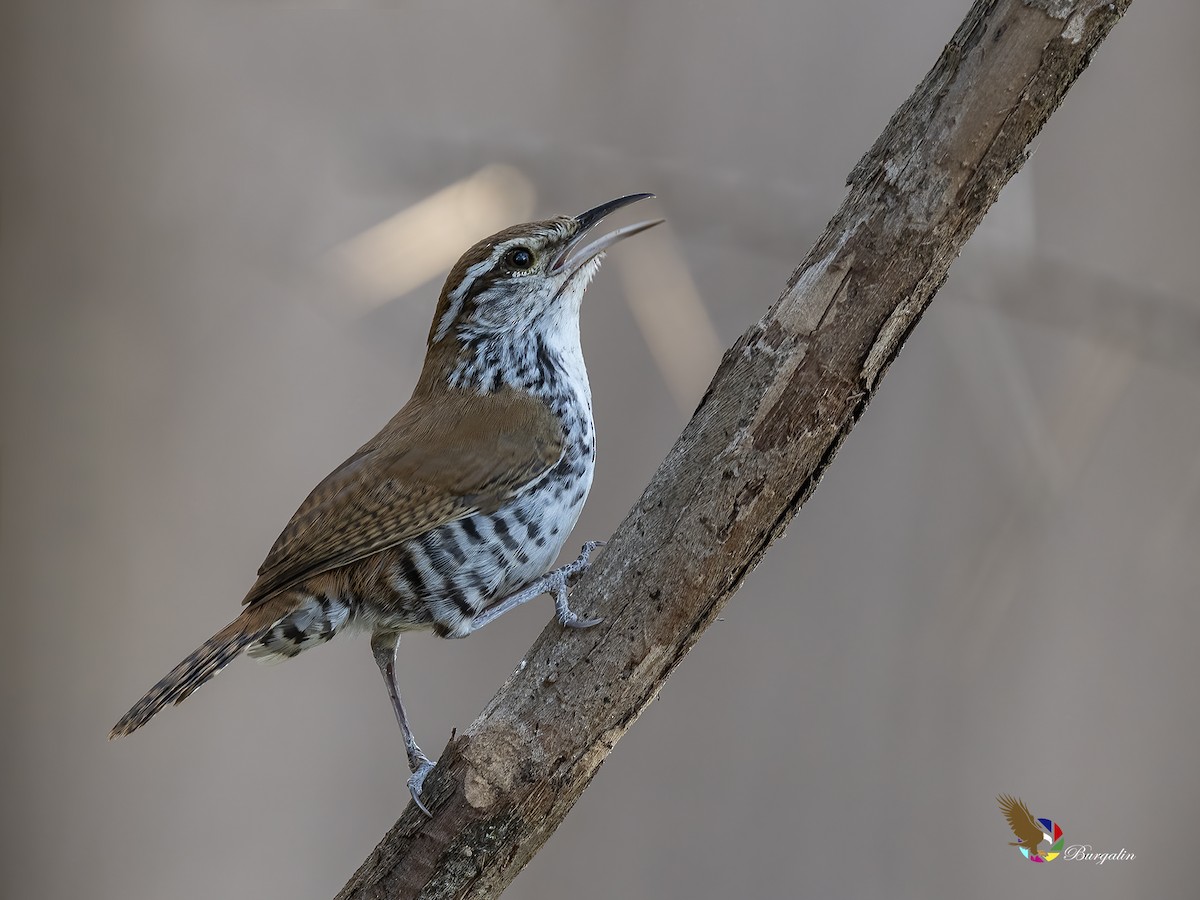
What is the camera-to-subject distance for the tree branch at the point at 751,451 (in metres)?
1.75

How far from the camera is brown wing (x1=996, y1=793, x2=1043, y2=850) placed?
368 cm

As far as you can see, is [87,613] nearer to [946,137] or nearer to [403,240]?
[403,240]

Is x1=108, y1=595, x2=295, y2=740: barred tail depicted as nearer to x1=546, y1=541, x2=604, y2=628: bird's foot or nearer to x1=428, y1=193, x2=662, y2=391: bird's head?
x1=546, y1=541, x2=604, y2=628: bird's foot

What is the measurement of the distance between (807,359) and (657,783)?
2.52m

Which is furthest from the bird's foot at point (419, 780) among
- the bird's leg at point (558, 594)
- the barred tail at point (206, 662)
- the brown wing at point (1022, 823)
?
the brown wing at point (1022, 823)

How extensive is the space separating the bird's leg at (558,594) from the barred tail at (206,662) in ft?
1.52

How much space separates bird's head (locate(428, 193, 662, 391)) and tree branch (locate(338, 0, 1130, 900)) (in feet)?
2.87

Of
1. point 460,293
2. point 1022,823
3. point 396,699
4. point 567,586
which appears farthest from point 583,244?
point 1022,823

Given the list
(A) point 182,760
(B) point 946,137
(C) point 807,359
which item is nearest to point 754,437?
(C) point 807,359

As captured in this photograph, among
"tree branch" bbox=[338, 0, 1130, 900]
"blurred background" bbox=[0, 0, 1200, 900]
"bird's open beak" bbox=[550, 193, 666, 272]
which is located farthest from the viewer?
"blurred background" bbox=[0, 0, 1200, 900]

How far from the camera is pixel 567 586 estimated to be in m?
2.15

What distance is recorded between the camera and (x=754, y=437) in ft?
6.25

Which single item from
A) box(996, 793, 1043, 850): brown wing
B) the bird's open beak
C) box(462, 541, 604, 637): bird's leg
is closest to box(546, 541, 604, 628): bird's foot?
box(462, 541, 604, 637): bird's leg

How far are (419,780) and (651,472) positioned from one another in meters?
1.86
